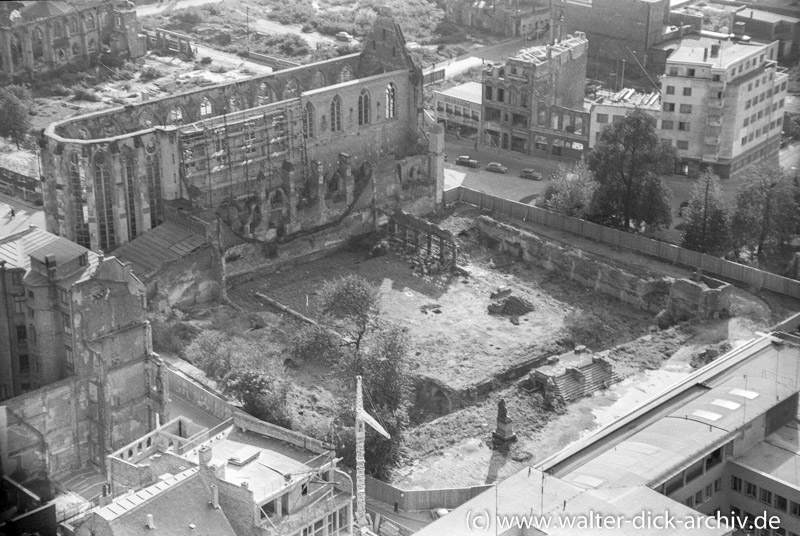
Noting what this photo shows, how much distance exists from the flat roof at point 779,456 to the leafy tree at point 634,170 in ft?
97.8

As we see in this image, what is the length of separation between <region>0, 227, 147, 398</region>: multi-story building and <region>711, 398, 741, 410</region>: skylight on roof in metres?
26.9

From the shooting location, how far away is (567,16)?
13150 centimetres

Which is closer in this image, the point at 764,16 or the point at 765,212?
the point at 765,212

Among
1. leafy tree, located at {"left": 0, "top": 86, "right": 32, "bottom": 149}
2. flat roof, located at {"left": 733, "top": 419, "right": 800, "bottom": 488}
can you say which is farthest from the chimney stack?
leafy tree, located at {"left": 0, "top": 86, "right": 32, "bottom": 149}

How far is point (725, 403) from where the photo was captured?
60469mm

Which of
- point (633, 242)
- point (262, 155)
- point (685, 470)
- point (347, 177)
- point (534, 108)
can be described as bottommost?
point (633, 242)

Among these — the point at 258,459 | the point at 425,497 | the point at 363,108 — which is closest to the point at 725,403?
the point at 425,497

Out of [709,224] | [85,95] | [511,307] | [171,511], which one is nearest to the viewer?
[171,511]

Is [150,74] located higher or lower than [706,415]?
lower

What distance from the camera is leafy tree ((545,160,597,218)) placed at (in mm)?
90875

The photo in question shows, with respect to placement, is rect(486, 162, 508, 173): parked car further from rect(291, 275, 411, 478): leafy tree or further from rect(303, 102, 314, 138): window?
rect(291, 275, 411, 478): leafy tree

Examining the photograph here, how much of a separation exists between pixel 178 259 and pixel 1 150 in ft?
104

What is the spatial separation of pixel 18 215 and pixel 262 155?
16.7 metres

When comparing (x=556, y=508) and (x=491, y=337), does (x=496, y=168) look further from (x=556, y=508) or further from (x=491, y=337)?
(x=556, y=508)
